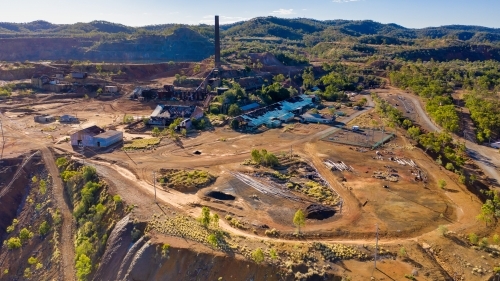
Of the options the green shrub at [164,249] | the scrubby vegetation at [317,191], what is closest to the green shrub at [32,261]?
the green shrub at [164,249]

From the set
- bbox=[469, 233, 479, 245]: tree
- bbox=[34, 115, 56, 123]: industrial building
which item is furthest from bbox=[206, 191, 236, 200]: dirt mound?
bbox=[34, 115, 56, 123]: industrial building

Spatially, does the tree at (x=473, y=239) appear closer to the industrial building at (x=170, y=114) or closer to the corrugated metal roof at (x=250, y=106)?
the industrial building at (x=170, y=114)

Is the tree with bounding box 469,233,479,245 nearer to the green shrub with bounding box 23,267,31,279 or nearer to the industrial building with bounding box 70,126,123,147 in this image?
the green shrub with bounding box 23,267,31,279

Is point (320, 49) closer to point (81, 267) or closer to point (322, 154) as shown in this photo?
point (322, 154)

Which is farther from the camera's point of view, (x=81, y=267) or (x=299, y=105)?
(x=299, y=105)

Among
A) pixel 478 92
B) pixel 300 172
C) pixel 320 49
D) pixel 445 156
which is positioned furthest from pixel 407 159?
pixel 320 49

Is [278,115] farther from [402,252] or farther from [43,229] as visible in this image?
[402,252]

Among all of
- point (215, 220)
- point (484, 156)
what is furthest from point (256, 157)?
point (484, 156)
